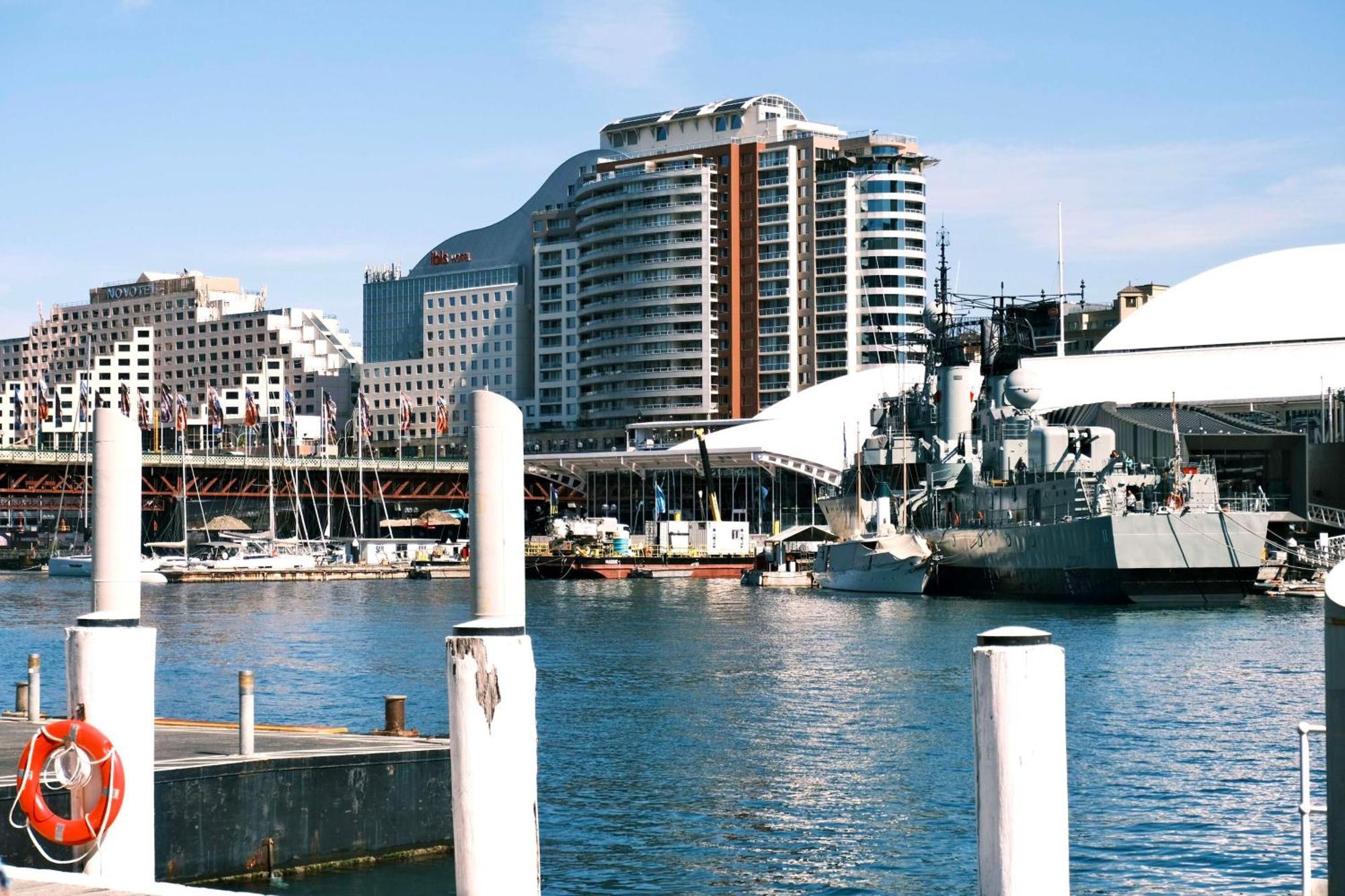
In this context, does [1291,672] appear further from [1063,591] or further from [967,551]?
[967,551]

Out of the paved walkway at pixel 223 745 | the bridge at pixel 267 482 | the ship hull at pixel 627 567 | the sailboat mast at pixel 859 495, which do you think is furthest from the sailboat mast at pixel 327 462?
the paved walkway at pixel 223 745

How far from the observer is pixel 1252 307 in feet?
468

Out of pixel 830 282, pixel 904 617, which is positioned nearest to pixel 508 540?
pixel 904 617

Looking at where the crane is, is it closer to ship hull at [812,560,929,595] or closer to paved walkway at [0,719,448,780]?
ship hull at [812,560,929,595]

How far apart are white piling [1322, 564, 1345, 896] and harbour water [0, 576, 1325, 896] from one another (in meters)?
10.3

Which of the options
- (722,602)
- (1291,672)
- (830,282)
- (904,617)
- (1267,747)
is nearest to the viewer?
(1267,747)

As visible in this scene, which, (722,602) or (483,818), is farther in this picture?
(722,602)

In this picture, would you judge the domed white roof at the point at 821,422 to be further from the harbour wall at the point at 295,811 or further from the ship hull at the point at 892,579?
the harbour wall at the point at 295,811

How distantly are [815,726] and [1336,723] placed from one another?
83.1ft

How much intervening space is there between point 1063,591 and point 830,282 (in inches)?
4853

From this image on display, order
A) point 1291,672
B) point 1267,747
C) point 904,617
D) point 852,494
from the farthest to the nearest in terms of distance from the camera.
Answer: point 852,494 → point 904,617 → point 1291,672 → point 1267,747

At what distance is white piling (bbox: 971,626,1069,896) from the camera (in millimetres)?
10312

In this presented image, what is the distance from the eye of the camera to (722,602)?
282 ft

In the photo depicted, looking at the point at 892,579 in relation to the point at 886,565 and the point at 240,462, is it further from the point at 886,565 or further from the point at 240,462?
the point at 240,462
